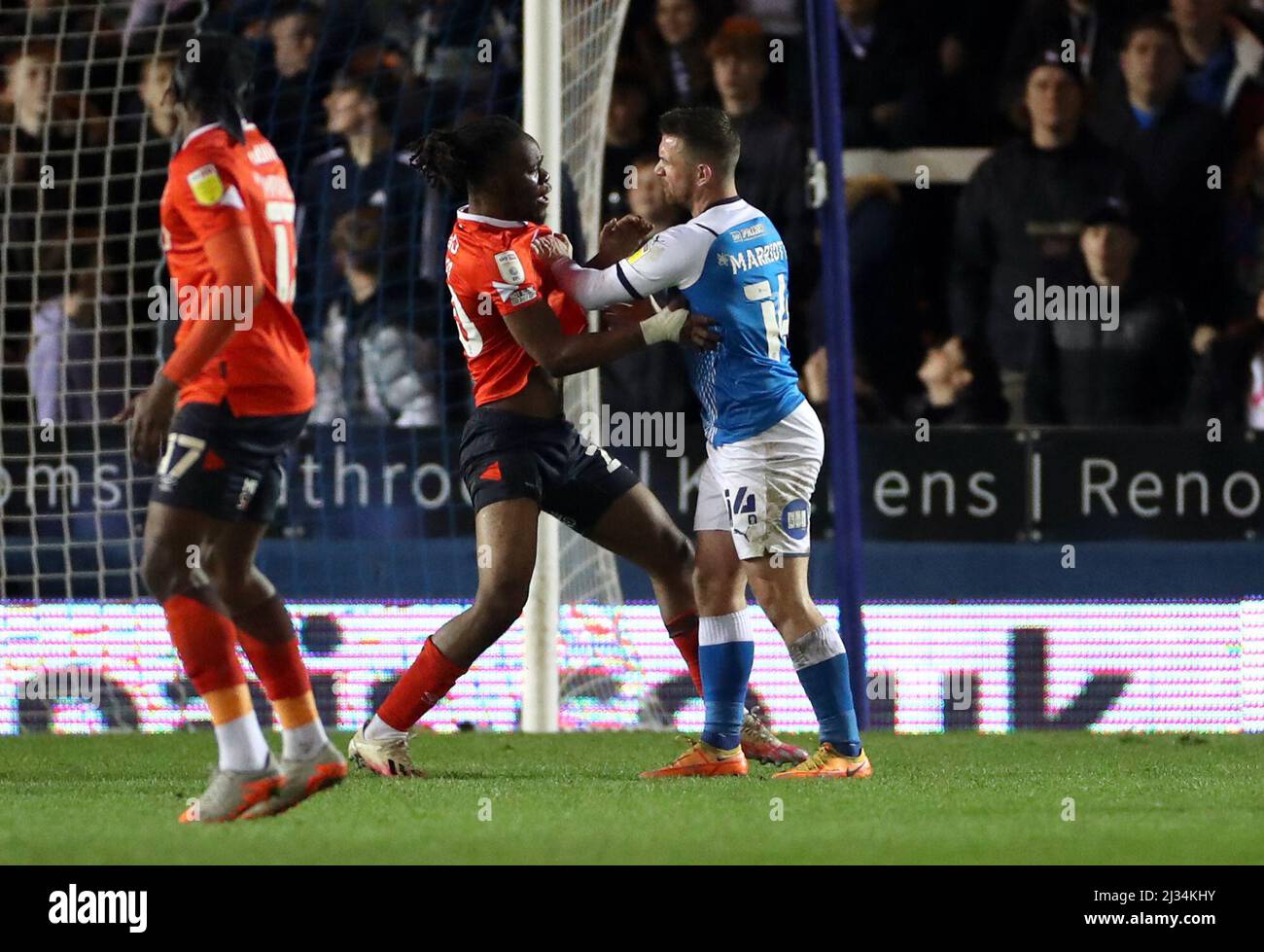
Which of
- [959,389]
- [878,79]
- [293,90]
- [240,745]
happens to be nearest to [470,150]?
[240,745]

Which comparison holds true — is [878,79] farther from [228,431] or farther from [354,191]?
[228,431]

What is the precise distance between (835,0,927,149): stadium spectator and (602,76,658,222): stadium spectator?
3.41 feet

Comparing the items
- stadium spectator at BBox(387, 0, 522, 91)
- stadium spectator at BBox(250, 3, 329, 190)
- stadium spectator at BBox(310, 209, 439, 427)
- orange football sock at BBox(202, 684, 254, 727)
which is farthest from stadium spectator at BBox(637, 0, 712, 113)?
orange football sock at BBox(202, 684, 254, 727)

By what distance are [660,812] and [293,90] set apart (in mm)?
5244

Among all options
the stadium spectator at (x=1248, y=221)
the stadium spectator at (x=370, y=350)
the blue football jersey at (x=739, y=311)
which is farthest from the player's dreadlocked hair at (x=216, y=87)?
the stadium spectator at (x=1248, y=221)

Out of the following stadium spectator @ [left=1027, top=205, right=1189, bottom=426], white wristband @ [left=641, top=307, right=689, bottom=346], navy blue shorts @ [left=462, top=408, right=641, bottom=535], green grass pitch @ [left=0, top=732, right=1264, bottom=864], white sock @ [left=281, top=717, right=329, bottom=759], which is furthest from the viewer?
stadium spectator @ [left=1027, top=205, right=1189, bottom=426]

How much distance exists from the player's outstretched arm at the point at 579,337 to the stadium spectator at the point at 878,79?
475 cm

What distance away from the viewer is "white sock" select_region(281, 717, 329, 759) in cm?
536

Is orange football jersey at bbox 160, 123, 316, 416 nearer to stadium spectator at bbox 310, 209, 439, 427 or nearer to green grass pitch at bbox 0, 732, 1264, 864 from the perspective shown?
green grass pitch at bbox 0, 732, 1264, 864

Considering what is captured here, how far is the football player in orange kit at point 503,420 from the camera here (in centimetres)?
621

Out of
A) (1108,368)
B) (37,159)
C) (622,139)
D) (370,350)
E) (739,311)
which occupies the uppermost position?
(622,139)

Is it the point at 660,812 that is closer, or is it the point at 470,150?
the point at 660,812

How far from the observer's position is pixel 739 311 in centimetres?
614

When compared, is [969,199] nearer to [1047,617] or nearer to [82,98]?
[1047,617]
